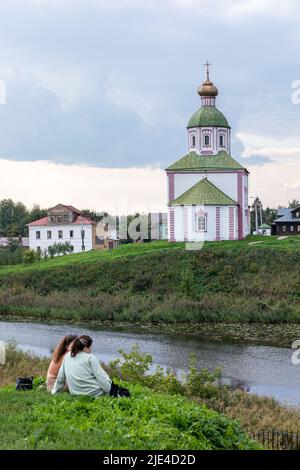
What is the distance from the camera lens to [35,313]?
4075 cm

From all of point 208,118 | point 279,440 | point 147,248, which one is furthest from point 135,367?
point 208,118

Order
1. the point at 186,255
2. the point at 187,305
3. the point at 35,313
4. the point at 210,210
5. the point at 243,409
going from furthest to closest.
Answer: the point at 210,210 < the point at 186,255 < the point at 35,313 < the point at 187,305 < the point at 243,409

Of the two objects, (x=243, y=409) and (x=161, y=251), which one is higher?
(x=161, y=251)

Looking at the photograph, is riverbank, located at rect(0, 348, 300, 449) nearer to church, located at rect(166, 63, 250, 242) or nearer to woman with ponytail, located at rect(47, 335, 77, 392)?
woman with ponytail, located at rect(47, 335, 77, 392)

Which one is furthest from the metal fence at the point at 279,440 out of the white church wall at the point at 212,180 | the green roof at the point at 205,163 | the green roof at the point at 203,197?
the green roof at the point at 205,163

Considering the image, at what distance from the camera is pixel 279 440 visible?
12758 millimetres

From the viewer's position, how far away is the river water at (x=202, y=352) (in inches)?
851

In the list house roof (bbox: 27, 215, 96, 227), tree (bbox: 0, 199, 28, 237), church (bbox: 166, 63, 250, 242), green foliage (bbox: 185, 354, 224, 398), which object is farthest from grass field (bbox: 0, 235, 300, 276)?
tree (bbox: 0, 199, 28, 237)

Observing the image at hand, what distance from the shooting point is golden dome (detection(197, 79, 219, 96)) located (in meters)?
55.0

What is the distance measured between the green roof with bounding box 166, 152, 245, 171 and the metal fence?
41.0 m

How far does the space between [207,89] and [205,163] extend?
5827 millimetres
